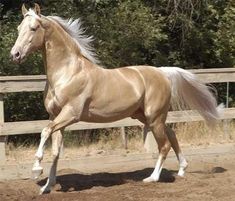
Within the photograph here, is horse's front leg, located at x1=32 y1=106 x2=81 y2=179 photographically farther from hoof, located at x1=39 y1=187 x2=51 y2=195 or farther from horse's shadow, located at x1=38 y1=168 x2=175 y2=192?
horse's shadow, located at x1=38 y1=168 x2=175 y2=192

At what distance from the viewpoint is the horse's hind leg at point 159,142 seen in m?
7.70

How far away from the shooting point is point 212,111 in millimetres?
8477

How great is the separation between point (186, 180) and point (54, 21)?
275 centimetres

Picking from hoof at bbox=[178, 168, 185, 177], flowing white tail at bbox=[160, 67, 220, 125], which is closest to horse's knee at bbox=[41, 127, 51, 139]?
flowing white tail at bbox=[160, 67, 220, 125]

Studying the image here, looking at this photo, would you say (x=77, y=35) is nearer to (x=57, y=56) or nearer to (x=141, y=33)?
(x=57, y=56)

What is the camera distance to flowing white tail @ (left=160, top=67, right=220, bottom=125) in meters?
8.14

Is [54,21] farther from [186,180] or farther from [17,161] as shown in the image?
[186,180]

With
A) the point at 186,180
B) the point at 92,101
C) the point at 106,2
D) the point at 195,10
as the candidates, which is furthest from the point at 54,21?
the point at 195,10

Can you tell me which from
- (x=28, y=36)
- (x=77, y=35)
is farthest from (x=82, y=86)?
(x=28, y=36)

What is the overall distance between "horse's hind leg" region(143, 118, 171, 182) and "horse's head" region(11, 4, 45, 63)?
1969 millimetres

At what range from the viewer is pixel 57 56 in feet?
23.0

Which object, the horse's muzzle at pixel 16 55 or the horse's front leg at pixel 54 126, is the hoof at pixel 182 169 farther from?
the horse's muzzle at pixel 16 55

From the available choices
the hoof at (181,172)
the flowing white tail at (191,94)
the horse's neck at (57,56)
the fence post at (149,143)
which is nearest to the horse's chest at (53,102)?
the horse's neck at (57,56)

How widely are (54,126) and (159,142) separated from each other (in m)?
1.74
